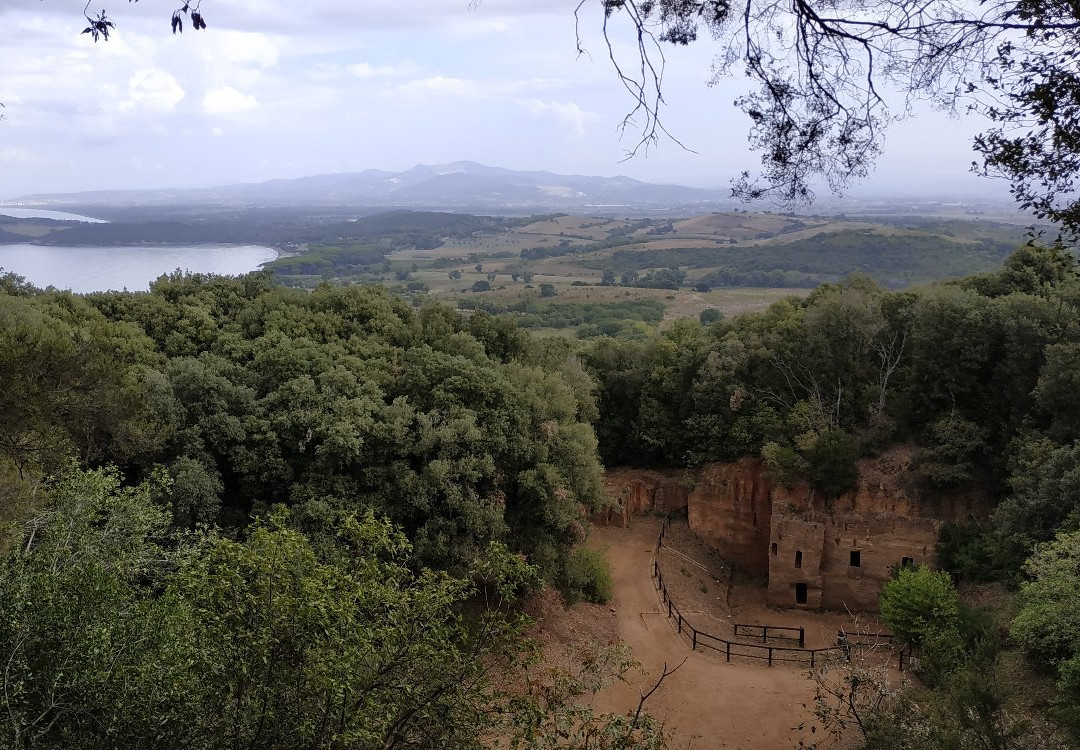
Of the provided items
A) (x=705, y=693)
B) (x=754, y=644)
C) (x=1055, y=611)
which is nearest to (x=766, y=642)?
(x=754, y=644)

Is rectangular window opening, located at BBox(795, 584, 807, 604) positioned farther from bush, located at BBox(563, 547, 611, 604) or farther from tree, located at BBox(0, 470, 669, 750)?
tree, located at BBox(0, 470, 669, 750)

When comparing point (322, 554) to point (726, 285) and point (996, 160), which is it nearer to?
point (996, 160)

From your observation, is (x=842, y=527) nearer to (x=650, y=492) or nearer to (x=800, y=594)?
(x=800, y=594)

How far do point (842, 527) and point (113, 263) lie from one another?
53.1 meters

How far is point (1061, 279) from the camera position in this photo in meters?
21.4

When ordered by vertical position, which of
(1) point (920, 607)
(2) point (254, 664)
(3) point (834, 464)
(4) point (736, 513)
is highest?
(2) point (254, 664)

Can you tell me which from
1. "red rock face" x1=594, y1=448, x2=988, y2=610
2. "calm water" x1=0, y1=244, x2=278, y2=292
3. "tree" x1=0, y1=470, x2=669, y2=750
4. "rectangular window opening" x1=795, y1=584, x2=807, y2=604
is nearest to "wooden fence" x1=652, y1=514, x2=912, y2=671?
"rectangular window opening" x1=795, y1=584, x2=807, y2=604

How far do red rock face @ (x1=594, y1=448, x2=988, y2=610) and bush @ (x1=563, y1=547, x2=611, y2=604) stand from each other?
5109mm

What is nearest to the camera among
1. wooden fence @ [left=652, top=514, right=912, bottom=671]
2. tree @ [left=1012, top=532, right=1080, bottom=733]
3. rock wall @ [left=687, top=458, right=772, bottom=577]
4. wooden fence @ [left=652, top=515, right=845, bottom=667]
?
tree @ [left=1012, top=532, right=1080, bottom=733]

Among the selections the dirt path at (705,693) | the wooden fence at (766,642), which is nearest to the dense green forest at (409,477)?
the wooden fence at (766,642)

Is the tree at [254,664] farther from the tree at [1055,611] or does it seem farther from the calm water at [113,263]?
the calm water at [113,263]

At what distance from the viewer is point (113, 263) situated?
176ft

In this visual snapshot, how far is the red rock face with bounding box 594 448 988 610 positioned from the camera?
19.0 m

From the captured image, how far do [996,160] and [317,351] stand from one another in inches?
609
